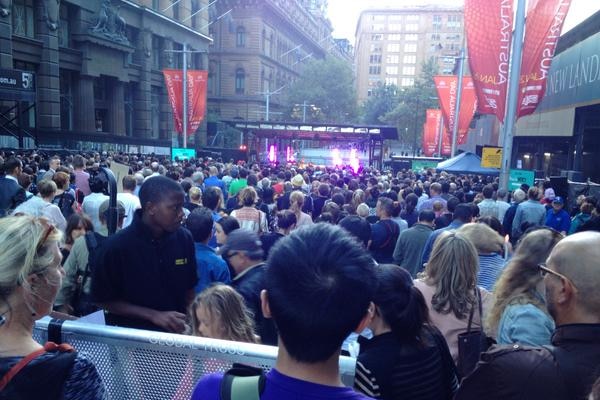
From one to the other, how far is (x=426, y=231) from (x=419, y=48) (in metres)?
130

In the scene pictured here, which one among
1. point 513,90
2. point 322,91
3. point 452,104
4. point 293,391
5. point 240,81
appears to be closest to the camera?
point 293,391

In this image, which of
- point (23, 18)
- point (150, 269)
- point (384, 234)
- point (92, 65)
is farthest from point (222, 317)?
point (92, 65)

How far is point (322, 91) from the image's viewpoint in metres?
61.6

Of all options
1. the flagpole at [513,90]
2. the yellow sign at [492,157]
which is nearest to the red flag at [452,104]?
the yellow sign at [492,157]

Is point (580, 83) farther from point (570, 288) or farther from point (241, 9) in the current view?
point (241, 9)

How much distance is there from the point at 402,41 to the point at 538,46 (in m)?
125

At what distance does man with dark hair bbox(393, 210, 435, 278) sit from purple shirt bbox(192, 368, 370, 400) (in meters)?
5.05

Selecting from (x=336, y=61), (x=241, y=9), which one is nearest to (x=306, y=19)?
(x=336, y=61)

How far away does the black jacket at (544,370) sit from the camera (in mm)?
1789

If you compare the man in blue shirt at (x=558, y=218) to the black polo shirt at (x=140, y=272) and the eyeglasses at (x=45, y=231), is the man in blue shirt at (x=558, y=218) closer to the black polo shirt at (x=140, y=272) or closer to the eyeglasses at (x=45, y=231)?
the black polo shirt at (x=140, y=272)

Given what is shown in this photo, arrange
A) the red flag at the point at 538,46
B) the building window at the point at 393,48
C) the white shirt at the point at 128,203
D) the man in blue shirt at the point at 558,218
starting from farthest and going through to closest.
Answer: the building window at the point at 393,48, the red flag at the point at 538,46, the man in blue shirt at the point at 558,218, the white shirt at the point at 128,203

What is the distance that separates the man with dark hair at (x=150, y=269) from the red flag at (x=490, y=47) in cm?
1007

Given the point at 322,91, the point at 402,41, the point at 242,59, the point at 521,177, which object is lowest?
the point at 521,177

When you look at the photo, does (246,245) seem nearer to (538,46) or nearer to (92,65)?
(538,46)
